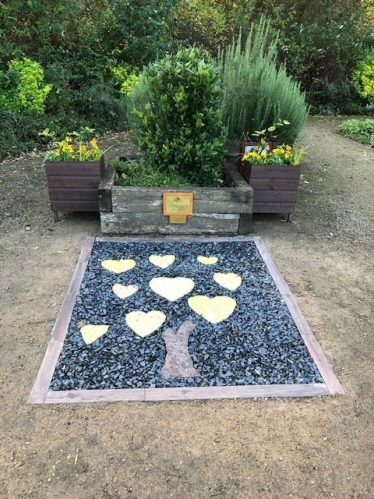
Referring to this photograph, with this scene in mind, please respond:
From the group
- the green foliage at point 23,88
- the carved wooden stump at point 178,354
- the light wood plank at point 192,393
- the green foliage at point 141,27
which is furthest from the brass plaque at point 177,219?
the green foliage at point 141,27

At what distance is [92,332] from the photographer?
8.00ft

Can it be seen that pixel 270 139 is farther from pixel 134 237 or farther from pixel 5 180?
pixel 5 180

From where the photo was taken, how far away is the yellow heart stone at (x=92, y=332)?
2.38m

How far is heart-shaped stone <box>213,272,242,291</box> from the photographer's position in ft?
9.64

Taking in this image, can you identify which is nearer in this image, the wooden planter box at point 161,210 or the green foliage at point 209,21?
the wooden planter box at point 161,210

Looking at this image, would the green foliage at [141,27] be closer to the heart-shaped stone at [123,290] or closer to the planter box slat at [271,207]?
the planter box slat at [271,207]

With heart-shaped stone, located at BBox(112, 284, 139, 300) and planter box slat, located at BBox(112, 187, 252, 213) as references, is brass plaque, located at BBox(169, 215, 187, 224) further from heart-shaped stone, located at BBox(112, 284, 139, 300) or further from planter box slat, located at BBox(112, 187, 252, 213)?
heart-shaped stone, located at BBox(112, 284, 139, 300)

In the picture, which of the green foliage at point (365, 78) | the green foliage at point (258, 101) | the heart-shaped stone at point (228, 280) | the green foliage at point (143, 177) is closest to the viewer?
the heart-shaped stone at point (228, 280)

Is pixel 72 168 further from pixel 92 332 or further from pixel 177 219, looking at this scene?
pixel 92 332

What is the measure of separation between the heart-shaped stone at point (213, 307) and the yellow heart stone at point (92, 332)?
57 cm

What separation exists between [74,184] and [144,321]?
169cm

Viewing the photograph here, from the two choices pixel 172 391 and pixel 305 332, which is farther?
pixel 305 332

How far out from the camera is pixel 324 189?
196 inches

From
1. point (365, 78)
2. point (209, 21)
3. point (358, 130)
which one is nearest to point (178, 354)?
point (358, 130)
